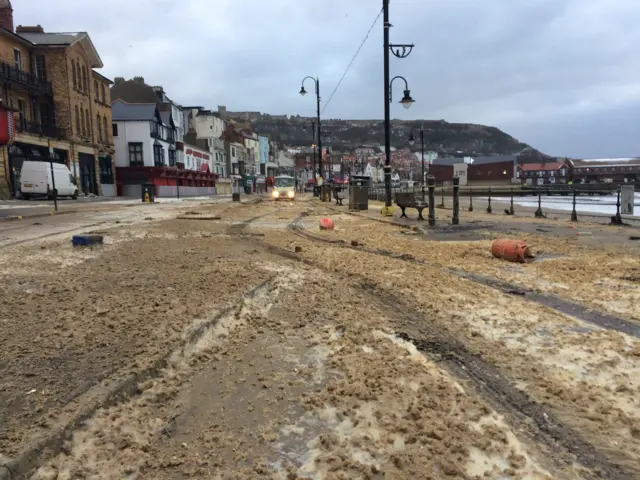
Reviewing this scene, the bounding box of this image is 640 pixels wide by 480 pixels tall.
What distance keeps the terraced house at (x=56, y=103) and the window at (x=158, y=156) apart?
264 inches

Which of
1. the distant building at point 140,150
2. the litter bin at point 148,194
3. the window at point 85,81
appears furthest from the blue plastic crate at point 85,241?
the distant building at point 140,150

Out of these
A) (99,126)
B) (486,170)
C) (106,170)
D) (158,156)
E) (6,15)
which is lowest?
(106,170)

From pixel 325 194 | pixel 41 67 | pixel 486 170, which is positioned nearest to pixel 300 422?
pixel 325 194

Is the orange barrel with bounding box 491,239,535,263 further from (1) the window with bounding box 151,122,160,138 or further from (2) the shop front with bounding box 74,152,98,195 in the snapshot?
(1) the window with bounding box 151,122,160,138

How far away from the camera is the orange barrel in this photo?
742cm

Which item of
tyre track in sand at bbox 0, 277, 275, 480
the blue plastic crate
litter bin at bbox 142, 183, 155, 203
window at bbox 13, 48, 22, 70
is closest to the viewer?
tyre track in sand at bbox 0, 277, 275, 480

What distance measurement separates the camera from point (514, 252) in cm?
750

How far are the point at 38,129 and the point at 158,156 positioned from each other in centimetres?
1942

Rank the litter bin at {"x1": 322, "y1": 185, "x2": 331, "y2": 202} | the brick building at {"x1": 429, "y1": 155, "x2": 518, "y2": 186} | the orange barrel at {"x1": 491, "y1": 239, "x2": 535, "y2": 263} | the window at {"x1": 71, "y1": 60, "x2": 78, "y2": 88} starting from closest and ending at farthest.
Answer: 1. the orange barrel at {"x1": 491, "y1": 239, "x2": 535, "y2": 263}
2. the litter bin at {"x1": 322, "y1": 185, "x2": 331, "y2": 202}
3. the window at {"x1": 71, "y1": 60, "x2": 78, "y2": 88}
4. the brick building at {"x1": 429, "y1": 155, "x2": 518, "y2": 186}

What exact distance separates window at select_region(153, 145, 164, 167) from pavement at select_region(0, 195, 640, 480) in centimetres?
5300

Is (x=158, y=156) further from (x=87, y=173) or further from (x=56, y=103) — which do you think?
(x=56, y=103)

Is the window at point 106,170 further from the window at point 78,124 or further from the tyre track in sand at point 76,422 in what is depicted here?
the tyre track in sand at point 76,422

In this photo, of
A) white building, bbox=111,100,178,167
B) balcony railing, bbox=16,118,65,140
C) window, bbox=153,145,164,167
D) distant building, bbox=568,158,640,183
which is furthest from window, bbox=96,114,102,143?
distant building, bbox=568,158,640,183

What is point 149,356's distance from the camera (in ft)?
10.7
